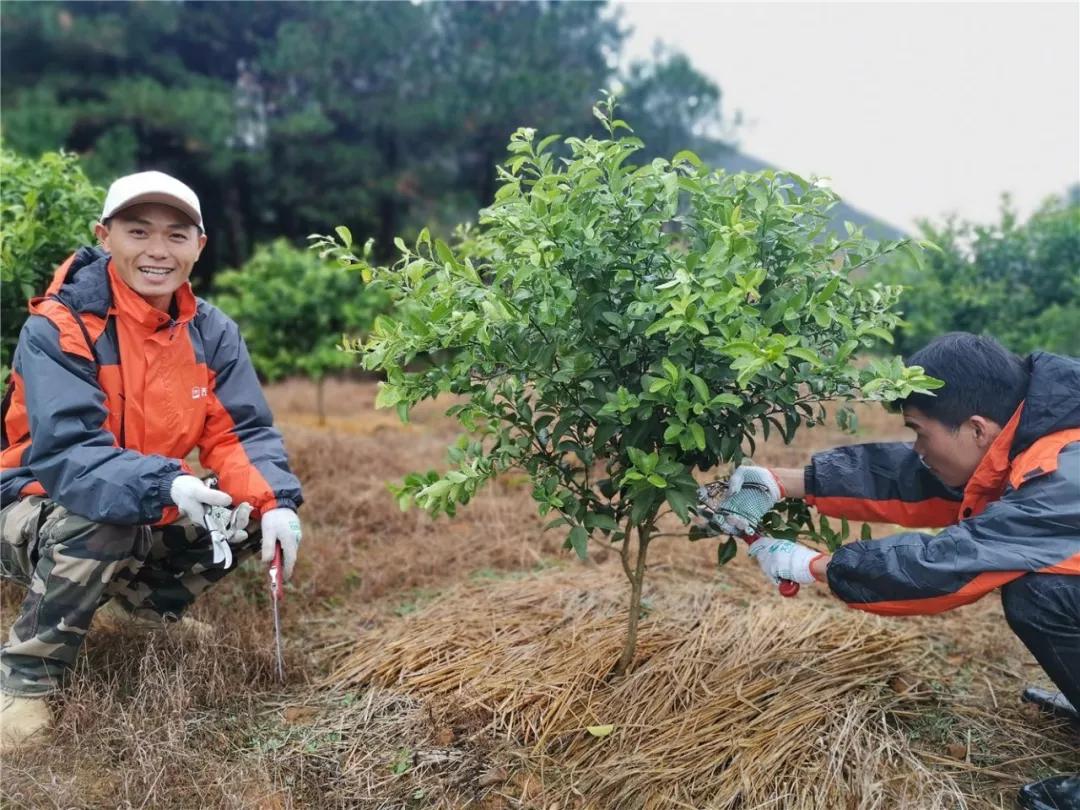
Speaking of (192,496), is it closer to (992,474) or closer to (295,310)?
(992,474)

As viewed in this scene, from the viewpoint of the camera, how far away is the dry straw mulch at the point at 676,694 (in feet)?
8.07

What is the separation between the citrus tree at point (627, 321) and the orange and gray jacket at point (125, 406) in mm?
722

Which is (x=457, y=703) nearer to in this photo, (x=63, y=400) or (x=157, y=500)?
(x=157, y=500)

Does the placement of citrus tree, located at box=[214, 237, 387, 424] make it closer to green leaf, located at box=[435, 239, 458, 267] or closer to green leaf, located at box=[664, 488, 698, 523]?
green leaf, located at box=[435, 239, 458, 267]

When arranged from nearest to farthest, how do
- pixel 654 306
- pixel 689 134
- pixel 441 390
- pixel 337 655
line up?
pixel 654 306 < pixel 441 390 < pixel 337 655 < pixel 689 134

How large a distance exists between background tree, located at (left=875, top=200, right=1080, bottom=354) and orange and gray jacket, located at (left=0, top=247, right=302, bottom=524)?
15.9 feet

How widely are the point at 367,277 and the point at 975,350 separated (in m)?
1.72

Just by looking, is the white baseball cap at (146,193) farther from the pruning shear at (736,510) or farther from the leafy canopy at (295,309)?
the leafy canopy at (295,309)

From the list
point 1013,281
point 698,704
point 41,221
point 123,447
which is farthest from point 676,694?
point 1013,281

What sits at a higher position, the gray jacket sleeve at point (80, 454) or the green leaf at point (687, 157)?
the green leaf at point (687, 157)

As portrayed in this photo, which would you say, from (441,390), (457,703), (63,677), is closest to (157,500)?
(63,677)

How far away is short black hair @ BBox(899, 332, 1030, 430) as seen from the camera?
8.06ft

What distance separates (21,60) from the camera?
1376 cm

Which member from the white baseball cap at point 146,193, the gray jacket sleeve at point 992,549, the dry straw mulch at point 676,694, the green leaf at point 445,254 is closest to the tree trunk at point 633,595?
the dry straw mulch at point 676,694
